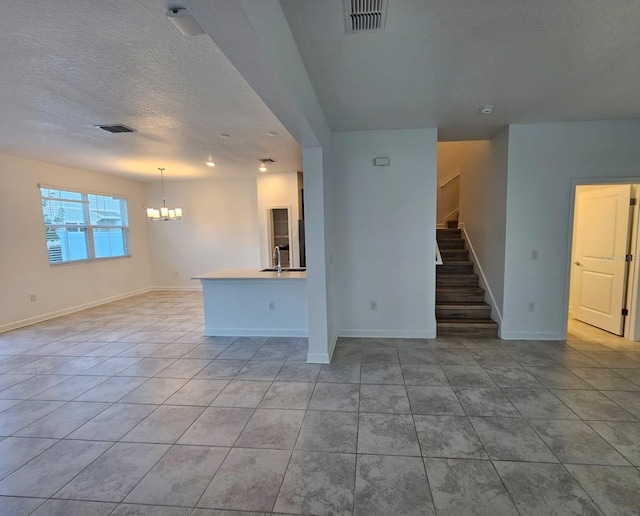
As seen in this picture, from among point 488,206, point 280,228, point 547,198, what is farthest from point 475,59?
point 280,228

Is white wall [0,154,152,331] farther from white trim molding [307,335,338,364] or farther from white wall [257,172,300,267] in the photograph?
white trim molding [307,335,338,364]

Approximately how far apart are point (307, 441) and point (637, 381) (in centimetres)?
305

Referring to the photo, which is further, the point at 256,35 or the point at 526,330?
the point at 526,330

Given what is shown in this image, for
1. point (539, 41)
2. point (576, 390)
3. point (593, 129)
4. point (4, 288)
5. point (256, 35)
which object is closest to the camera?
point (256, 35)

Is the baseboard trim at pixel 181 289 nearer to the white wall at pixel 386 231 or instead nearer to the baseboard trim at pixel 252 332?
the baseboard trim at pixel 252 332

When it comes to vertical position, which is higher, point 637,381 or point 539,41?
point 539,41

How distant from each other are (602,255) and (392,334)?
300cm

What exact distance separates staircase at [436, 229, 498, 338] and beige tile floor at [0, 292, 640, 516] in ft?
0.99

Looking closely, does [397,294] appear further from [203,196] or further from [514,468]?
[203,196]

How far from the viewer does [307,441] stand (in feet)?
6.78

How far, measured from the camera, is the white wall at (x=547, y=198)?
3.54m

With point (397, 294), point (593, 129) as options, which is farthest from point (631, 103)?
point (397, 294)

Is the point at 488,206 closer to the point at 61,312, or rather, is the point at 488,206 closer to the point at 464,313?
the point at 464,313

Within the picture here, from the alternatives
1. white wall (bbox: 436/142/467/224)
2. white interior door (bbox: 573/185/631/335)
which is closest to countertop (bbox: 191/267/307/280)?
white interior door (bbox: 573/185/631/335)
